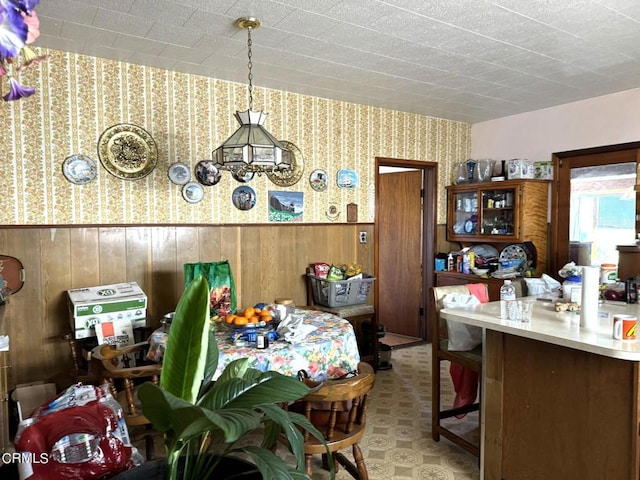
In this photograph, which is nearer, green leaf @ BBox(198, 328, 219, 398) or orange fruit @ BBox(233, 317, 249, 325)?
green leaf @ BBox(198, 328, 219, 398)

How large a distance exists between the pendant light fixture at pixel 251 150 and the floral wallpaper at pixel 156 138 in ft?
3.90

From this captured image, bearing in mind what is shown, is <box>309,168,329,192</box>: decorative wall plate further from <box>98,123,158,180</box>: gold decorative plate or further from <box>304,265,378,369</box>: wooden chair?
<box>98,123,158,180</box>: gold decorative plate

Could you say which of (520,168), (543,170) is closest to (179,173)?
(520,168)

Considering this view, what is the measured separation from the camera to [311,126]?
4320 mm

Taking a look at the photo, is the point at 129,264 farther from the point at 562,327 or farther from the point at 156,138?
the point at 562,327

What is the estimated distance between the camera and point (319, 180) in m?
4.36

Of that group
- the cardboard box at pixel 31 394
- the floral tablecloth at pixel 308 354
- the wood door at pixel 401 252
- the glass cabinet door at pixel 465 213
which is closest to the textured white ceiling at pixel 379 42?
the glass cabinet door at pixel 465 213

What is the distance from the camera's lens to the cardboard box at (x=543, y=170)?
4.67 metres

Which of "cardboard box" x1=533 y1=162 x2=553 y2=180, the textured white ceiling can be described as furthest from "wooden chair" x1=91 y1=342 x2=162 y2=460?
"cardboard box" x1=533 y1=162 x2=553 y2=180

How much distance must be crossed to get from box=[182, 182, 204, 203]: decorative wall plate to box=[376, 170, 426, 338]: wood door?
2.28m

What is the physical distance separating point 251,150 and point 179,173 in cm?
139

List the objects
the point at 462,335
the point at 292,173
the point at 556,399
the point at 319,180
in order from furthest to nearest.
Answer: the point at 319,180 → the point at 292,173 → the point at 462,335 → the point at 556,399

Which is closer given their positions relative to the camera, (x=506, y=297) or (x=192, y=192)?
(x=506, y=297)

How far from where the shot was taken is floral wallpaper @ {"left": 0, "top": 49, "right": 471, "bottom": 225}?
3.10m
